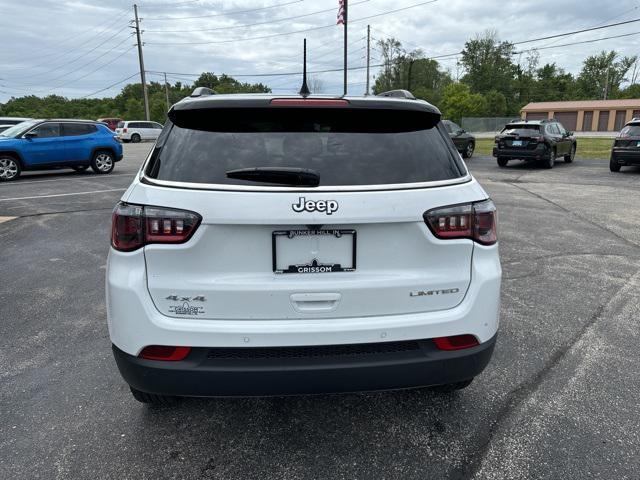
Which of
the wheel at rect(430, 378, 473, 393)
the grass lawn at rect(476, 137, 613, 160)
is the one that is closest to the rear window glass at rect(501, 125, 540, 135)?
the grass lawn at rect(476, 137, 613, 160)

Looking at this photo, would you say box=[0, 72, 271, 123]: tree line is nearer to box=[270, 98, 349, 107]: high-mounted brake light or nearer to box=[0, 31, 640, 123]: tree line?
box=[0, 31, 640, 123]: tree line

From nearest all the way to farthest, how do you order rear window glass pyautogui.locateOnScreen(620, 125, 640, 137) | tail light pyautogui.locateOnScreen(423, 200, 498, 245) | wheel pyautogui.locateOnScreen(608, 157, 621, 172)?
tail light pyautogui.locateOnScreen(423, 200, 498, 245) → rear window glass pyautogui.locateOnScreen(620, 125, 640, 137) → wheel pyautogui.locateOnScreen(608, 157, 621, 172)

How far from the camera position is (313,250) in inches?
86.7

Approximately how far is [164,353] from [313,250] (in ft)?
2.75

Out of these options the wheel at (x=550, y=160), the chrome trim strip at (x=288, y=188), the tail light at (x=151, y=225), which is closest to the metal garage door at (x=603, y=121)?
the wheel at (x=550, y=160)

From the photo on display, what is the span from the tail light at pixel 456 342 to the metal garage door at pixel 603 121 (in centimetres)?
7810

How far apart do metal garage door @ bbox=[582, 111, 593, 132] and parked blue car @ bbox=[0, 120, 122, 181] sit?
70.4 meters

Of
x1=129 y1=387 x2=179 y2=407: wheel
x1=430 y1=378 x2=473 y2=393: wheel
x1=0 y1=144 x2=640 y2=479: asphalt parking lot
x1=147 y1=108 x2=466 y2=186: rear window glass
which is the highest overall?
x1=147 y1=108 x2=466 y2=186: rear window glass

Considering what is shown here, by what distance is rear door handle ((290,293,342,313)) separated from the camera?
2.21 meters

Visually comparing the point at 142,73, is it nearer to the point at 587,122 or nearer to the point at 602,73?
the point at 587,122

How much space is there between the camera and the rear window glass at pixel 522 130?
17.5m

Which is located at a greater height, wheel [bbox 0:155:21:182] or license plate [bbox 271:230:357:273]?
license plate [bbox 271:230:357:273]

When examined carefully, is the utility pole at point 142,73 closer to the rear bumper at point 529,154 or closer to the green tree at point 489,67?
the rear bumper at point 529,154

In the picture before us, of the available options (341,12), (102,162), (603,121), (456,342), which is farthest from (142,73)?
(603,121)
